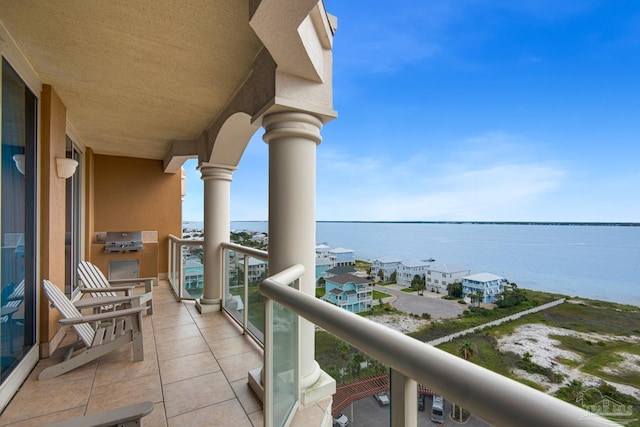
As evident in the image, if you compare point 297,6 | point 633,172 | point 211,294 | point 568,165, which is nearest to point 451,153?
point 568,165

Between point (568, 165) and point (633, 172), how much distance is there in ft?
8.14

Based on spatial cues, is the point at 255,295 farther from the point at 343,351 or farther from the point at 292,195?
the point at 343,351

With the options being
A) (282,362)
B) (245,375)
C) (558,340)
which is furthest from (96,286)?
(558,340)

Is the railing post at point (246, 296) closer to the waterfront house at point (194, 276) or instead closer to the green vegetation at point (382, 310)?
the waterfront house at point (194, 276)

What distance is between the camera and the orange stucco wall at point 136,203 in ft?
20.7

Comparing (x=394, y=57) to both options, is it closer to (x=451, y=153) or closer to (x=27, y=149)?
(x=451, y=153)

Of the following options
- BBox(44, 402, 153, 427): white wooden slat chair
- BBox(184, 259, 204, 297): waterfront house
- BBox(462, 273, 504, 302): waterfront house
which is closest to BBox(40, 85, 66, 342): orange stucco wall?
BBox(184, 259, 204, 297): waterfront house

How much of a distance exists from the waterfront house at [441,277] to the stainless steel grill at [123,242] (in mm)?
5994

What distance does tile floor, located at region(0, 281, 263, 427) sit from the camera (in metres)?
2.14

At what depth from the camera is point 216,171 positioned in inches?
173

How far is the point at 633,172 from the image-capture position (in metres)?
4.60

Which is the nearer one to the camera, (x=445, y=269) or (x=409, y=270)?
(x=445, y=269)

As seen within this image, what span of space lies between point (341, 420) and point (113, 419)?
94cm

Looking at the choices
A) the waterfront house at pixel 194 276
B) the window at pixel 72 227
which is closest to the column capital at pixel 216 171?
the waterfront house at pixel 194 276
